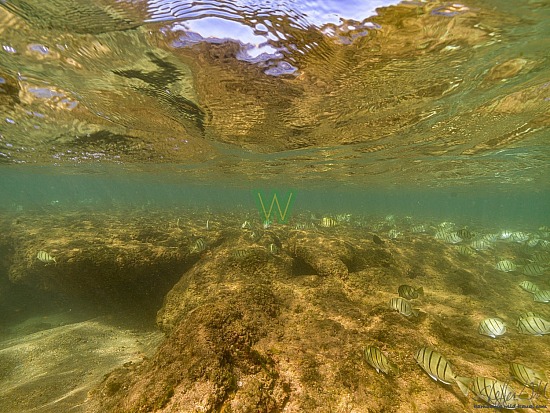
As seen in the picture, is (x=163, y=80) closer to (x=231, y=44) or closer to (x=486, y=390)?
(x=231, y=44)

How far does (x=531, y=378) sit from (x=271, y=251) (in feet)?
21.4

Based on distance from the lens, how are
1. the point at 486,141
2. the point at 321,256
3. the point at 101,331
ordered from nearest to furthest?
the point at 101,331, the point at 321,256, the point at 486,141

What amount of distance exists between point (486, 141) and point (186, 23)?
17282mm

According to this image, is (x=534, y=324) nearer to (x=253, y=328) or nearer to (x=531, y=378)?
(x=531, y=378)

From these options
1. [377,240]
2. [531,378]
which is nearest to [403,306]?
[531,378]

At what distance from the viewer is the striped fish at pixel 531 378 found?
3.16 m

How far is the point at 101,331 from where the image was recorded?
7.65m

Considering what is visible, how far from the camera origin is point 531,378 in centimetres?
316

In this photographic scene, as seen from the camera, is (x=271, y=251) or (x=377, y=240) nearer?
(x=271, y=251)

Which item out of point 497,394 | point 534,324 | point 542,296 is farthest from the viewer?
point 542,296

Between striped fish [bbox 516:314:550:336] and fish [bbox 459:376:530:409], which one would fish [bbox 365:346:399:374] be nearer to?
fish [bbox 459:376:530:409]

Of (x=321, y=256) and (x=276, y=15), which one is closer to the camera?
(x=276, y=15)

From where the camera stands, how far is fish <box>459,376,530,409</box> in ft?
9.57

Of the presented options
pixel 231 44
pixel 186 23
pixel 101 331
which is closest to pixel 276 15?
pixel 231 44
